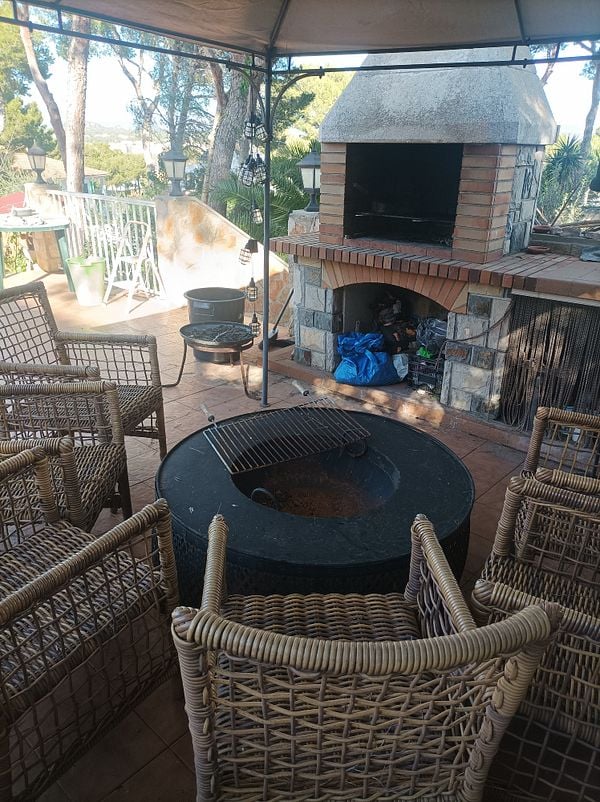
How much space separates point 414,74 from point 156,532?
11.3 ft

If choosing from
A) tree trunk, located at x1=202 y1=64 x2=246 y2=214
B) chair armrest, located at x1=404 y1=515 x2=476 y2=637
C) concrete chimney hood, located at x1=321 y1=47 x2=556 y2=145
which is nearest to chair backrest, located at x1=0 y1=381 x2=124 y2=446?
chair armrest, located at x1=404 y1=515 x2=476 y2=637

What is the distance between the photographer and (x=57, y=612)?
1.55 m

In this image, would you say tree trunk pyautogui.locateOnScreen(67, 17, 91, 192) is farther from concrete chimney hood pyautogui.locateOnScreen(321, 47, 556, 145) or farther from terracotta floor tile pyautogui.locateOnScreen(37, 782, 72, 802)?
terracotta floor tile pyautogui.locateOnScreen(37, 782, 72, 802)

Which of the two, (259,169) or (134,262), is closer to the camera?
(259,169)

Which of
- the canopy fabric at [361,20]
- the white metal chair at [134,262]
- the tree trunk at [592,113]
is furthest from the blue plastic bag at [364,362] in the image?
the tree trunk at [592,113]

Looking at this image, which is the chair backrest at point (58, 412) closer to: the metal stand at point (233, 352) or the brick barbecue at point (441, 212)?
the metal stand at point (233, 352)

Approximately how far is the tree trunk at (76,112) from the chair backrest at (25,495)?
8.95m

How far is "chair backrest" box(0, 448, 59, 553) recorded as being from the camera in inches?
66.6

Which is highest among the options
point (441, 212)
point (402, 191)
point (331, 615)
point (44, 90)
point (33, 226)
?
point (44, 90)

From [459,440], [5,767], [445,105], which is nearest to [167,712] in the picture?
[5,767]

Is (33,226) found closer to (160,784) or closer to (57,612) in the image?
(57,612)

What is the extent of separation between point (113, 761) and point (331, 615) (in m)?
0.81

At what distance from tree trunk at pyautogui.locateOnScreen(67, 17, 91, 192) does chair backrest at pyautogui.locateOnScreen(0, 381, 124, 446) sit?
8.42 metres

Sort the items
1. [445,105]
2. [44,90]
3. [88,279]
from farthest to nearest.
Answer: [44,90] < [88,279] < [445,105]
